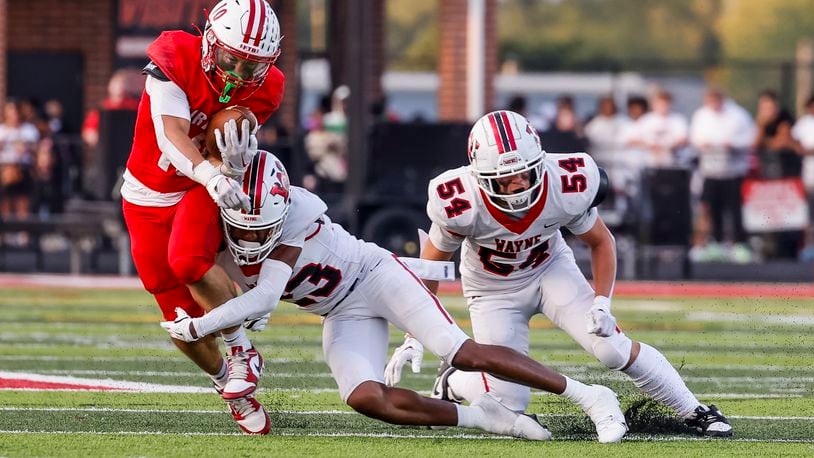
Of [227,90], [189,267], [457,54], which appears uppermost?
[227,90]

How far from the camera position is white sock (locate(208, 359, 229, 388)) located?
19.8ft

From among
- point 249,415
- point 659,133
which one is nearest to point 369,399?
point 249,415

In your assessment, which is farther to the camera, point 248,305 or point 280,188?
point 280,188

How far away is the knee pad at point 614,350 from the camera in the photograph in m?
Result: 5.73

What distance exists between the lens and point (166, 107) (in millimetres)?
5801

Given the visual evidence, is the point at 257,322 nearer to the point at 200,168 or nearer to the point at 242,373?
the point at 242,373

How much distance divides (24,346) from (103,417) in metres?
2.69

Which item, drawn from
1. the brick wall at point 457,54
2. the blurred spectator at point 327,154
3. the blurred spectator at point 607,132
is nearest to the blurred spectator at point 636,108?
the blurred spectator at point 607,132

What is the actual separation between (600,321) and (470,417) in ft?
1.94

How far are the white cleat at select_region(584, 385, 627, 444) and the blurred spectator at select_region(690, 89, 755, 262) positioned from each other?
318 inches

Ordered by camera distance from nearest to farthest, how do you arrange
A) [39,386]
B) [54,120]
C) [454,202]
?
[454,202], [39,386], [54,120]

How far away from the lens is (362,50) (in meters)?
12.9

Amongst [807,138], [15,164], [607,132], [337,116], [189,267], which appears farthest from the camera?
[337,116]

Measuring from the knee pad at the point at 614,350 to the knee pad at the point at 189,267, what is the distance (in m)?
1.48
